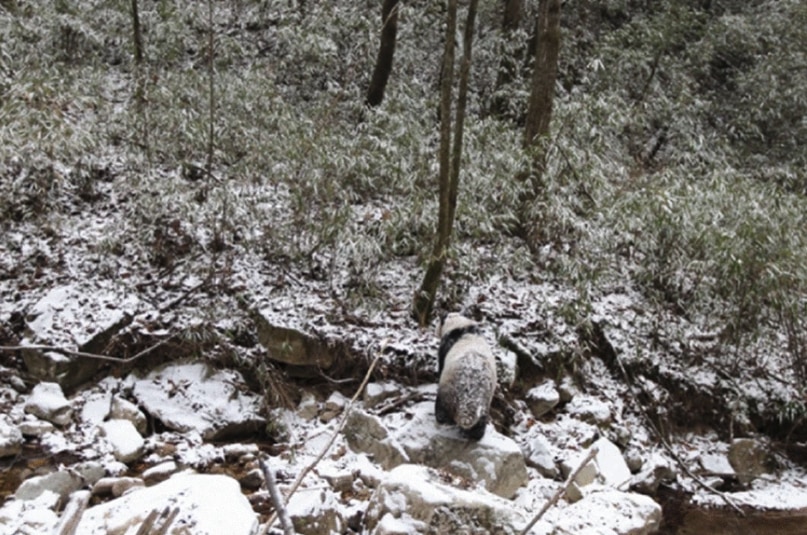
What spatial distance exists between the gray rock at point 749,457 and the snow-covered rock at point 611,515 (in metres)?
1.71

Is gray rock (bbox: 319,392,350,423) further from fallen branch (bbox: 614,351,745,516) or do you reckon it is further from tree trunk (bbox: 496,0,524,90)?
tree trunk (bbox: 496,0,524,90)

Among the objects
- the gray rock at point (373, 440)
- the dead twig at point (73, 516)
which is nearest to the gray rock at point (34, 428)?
the gray rock at point (373, 440)

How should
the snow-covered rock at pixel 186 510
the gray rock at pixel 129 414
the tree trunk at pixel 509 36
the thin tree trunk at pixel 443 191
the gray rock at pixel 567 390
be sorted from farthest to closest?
the tree trunk at pixel 509 36 → the gray rock at pixel 567 390 → the thin tree trunk at pixel 443 191 → the gray rock at pixel 129 414 → the snow-covered rock at pixel 186 510

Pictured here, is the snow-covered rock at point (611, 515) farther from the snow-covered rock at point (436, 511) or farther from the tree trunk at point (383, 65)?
the tree trunk at point (383, 65)

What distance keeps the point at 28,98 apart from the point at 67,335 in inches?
106

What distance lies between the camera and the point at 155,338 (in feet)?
17.7

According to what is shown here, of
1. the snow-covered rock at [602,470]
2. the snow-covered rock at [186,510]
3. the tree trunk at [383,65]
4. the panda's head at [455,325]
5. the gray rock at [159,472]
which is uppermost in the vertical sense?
the tree trunk at [383,65]

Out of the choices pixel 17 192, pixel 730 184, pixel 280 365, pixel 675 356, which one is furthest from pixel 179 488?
pixel 730 184

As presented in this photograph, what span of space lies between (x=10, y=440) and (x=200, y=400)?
1433mm

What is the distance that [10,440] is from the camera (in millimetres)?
4348

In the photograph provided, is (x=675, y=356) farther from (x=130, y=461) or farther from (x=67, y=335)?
(x=67, y=335)

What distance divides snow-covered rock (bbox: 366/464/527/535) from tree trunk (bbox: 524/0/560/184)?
4554 millimetres

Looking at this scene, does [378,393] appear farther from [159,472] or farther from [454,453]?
[159,472]

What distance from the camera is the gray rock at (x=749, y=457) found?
5652mm
